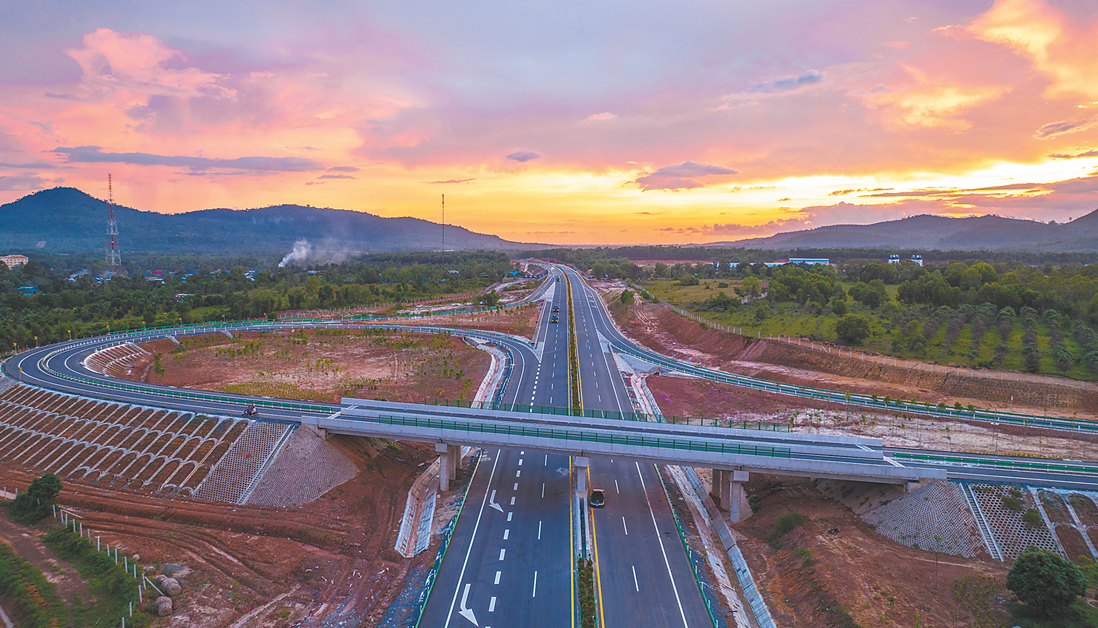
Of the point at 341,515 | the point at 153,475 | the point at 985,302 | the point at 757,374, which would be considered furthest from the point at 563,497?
the point at 985,302

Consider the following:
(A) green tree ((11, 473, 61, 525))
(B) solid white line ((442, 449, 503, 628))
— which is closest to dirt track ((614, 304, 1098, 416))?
(B) solid white line ((442, 449, 503, 628))

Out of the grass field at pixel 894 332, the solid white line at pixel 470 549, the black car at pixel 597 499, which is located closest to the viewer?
the solid white line at pixel 470 549

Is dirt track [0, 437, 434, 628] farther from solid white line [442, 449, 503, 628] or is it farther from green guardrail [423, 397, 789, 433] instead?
green guardrail [423, 397, 789, 433]

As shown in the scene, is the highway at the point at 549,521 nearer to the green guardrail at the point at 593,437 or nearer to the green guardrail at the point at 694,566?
the green guardrail at the point at 694,566

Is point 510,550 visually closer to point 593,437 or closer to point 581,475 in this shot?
point 581,475

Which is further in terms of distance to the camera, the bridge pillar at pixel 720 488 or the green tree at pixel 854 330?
the green tree at pixel 854 330

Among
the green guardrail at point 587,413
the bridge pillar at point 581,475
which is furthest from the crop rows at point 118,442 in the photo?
the bridge pillar at point 581,475

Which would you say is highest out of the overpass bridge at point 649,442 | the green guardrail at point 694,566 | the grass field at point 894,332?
the grass field at point 894,332
